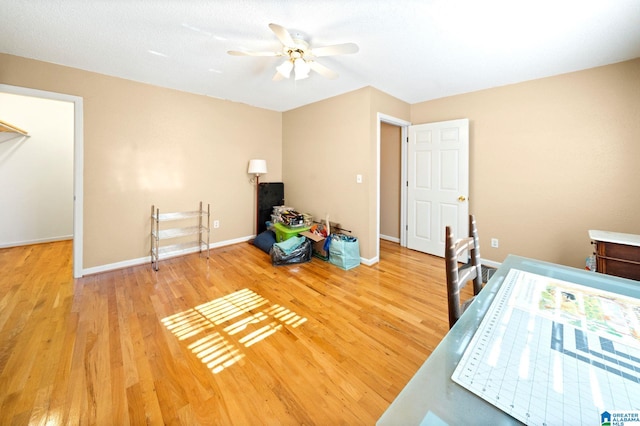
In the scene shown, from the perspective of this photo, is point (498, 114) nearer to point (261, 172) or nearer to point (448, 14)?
point (448, 14)

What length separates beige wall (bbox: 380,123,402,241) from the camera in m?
4.48

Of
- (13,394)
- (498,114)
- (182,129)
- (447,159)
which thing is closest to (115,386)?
(13,394)

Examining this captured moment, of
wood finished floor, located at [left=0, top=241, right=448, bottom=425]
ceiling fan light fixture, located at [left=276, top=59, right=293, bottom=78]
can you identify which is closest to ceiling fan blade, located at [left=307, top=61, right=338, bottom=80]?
ceiling fan light fixture, located at [left=276, top=59, right=293, bottom=78]

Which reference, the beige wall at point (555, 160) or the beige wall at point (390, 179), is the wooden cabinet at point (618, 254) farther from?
the beige wall at point (390, 179)

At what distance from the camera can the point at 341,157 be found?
3822mm

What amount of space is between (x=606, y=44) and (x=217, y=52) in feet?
11.6

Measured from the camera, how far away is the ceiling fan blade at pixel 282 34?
68.8 inches

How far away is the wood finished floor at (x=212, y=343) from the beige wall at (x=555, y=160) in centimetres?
124

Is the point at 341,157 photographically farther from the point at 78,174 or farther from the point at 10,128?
the point at 10,128

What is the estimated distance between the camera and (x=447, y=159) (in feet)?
12.2

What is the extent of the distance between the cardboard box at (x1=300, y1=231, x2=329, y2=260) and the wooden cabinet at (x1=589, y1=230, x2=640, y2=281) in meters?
2.79

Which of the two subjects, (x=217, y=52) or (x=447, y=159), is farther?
(x=447, y=159)

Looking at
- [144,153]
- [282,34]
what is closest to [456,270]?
[282,34]
